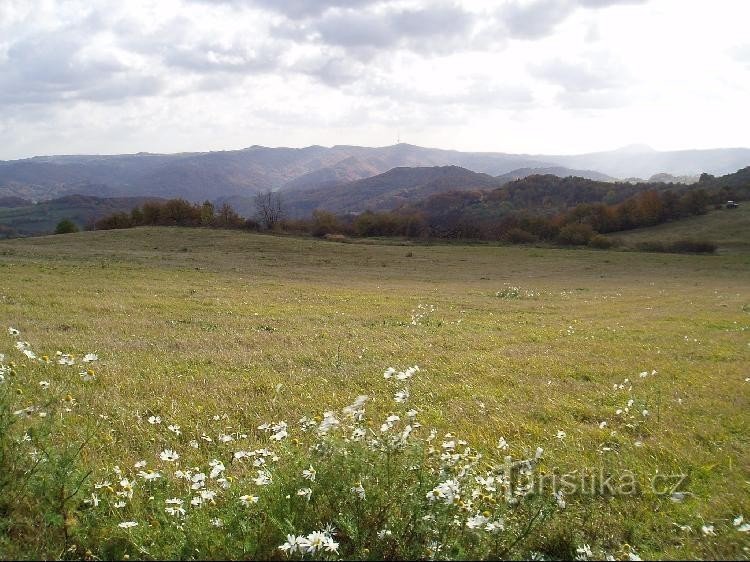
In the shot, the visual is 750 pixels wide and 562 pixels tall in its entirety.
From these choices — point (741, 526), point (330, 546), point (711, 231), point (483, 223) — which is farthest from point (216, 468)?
point (483, 223)

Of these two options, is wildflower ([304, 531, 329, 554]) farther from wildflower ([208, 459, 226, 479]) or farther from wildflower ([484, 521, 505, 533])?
wildflower ([208, 459, 226, 479])

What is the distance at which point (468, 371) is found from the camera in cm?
1062

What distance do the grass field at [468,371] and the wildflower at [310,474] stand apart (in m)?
1.85

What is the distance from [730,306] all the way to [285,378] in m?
22.1

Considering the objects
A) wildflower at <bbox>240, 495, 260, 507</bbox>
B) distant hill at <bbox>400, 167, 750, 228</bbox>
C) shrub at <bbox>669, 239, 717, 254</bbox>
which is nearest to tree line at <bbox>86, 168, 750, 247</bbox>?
shrub at <bbox>669, 239, 717, 254</bbox>

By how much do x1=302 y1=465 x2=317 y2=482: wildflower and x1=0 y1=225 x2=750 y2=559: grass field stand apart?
73.0 inches

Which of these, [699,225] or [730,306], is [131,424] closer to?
[730,306]

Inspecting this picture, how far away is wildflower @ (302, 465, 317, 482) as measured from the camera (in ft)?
13.3

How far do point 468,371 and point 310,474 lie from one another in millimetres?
7014

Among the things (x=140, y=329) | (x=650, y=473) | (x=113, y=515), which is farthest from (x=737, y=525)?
(x=140, y=329)

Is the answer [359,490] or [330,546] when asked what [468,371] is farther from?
[330,546]

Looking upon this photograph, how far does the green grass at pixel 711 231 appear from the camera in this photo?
229 ft

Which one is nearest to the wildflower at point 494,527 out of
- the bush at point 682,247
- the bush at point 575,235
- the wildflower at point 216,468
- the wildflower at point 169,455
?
the wildflower at point 216,468

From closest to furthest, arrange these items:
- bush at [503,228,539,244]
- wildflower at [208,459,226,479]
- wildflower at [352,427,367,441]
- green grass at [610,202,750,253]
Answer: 1. wildflower at [208,459,226,479]
2. wildflower at [352,427,367,441]
3. green grass at [610,202,750,253]
4. bush at [503,228,539,244]
